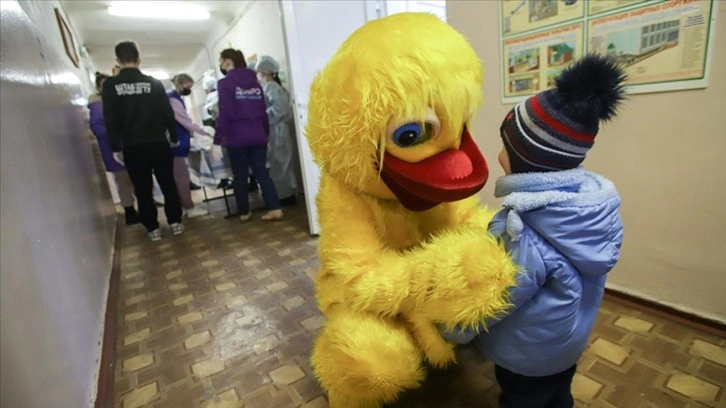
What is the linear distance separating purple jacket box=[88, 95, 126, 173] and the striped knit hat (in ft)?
10.6

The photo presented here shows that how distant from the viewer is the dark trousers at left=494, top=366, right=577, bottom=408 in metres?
0.88

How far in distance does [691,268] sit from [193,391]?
5.69 ft

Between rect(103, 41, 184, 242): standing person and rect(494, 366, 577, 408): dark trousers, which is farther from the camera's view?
rect(103, 41, 184, 242): standing person

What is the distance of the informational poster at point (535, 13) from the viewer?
4.63 feet

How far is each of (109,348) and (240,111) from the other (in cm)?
175

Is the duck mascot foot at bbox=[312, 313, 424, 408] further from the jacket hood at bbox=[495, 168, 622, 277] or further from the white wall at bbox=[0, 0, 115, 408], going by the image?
the white wall at bbox=[0, 0, 115, 408]

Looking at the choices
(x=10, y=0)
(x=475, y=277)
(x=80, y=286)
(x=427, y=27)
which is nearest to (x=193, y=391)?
(x=80, y=286)

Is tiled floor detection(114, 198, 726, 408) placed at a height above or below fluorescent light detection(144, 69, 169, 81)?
below

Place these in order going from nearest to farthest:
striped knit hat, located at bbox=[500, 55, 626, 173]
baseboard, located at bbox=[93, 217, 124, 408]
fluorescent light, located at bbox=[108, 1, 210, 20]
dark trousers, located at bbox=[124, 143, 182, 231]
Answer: striped knit hat, located at bbox=[500, 55, 626, 173], baseboard, located at bbox=[93, 217, 124, 408], dark trousers, located at bbox=[124, 143, 182, 231], fluorescent light, located at bbox=[108, 1, 210, 20]

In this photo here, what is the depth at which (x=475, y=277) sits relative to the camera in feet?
2.39

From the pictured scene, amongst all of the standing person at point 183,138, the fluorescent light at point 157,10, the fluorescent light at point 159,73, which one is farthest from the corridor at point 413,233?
the fluorescent light at point 159,73

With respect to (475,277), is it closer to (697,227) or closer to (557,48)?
(697,227)

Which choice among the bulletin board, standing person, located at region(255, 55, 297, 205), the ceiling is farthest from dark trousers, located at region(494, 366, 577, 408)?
the ceiling

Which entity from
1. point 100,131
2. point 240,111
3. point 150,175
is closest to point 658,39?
point 240,111
